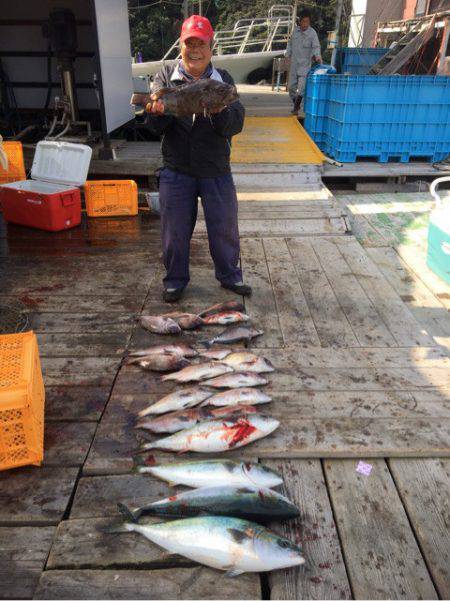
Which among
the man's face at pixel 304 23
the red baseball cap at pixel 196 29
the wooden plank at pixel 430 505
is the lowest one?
the wooden plank at pixel 430 505

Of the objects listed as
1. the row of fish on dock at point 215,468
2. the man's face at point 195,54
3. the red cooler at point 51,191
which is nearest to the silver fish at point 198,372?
the row of fish on dock at point 215,468

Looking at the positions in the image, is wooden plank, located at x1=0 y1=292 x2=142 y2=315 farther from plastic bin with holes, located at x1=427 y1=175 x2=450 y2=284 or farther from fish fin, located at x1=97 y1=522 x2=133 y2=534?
plastic bin with holes, located at x1=427 y1=175 x2=450 y2=284

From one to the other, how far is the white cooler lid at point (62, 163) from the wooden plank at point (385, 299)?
11.3 ft

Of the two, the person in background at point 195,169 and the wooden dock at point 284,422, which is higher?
the person in background at point 195,169

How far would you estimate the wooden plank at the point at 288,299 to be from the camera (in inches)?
146

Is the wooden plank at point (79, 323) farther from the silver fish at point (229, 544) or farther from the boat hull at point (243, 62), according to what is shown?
the boat hull at point (243, 62)

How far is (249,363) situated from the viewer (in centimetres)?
314

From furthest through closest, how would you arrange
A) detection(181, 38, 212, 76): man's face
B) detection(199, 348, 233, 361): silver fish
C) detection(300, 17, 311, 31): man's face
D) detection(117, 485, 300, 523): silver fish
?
detection(300, 17, 311, 31): man's face → detection(181, 38, 212, 76): man's face → detection(199, 348, 233, 361): silver fish → detection(117, 485, 300, 523): silver fish

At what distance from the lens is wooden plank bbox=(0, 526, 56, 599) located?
1896mm

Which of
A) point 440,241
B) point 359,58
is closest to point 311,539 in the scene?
point 440,241

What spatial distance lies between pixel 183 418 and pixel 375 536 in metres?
1.10

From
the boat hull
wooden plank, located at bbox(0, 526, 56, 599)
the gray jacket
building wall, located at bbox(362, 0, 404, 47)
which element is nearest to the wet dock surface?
wooden plank, located at bbox(0, 526, 56, 599)

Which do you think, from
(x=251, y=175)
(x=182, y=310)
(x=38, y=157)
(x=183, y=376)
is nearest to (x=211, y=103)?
(x=182, y=310)

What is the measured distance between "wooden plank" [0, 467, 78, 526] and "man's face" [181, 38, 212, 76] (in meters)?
2.90
